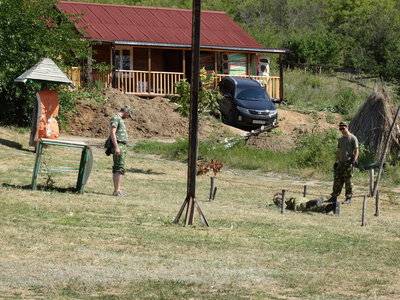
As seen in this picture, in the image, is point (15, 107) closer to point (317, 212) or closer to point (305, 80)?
point (317, 212)

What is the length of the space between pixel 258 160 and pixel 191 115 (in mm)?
12474

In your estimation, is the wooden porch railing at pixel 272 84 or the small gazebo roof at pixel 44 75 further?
the wooden porch railing at pixel 272 84

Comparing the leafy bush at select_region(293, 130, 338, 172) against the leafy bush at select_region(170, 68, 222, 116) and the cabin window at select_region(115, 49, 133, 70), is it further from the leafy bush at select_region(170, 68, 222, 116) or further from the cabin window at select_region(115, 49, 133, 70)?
the cabin window at select_region(115, 49, 133, 70)

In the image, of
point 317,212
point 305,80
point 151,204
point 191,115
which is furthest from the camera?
point 305,80

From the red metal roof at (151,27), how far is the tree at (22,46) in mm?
7704

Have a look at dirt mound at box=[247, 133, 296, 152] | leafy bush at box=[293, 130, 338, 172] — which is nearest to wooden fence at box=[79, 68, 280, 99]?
dirt mound at box=[247, 133, 296, 152]

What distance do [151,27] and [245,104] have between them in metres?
7.51

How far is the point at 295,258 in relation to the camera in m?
12.2

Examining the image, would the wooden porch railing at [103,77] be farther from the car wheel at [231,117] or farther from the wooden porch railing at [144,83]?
the car wheel at [231,117]

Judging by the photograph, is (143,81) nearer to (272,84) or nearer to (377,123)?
(272,84)

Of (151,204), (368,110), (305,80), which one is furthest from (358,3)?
(151,204)

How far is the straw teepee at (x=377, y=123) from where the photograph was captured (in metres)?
26.2

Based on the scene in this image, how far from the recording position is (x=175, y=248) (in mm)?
12328

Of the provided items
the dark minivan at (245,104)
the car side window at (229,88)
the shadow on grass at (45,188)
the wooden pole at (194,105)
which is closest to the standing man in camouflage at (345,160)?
the shadow on grass at (45,188)
